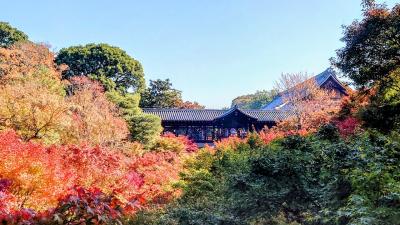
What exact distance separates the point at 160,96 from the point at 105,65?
24.8ft

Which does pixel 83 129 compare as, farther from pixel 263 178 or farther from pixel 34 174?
pixel 263 178

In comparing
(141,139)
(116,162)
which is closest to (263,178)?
(116,162)

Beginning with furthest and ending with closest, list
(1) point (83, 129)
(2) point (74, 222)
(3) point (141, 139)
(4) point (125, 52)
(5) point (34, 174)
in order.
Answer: (4) point (125, 52), (3) point (141, 139), (1) point (83, 129), (5) point (34, 174), (2) point (74, 222)

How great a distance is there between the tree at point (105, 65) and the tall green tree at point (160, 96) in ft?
5.32

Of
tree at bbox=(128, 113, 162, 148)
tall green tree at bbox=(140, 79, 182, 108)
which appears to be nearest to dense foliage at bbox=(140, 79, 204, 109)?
tall green tree at bbox=(140, 79, 182, 108)

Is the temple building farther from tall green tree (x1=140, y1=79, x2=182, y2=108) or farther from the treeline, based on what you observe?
the treeline

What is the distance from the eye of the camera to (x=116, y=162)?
11039 mm

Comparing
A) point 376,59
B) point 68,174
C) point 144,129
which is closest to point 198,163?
point 144,129

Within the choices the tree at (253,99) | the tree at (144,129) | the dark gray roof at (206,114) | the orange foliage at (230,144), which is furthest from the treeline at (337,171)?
the tree at (253,99)

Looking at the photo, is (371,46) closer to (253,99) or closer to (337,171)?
(337,171)

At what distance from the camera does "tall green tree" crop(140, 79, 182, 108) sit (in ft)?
135

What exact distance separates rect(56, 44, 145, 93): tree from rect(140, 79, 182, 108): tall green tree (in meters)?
1.62

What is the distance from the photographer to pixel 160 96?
138 ft

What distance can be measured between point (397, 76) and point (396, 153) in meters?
7.73
